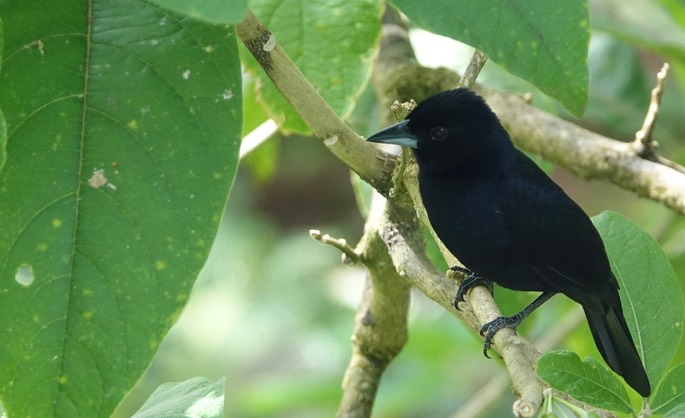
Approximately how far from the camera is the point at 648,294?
1709mm

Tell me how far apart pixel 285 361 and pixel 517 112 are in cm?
394

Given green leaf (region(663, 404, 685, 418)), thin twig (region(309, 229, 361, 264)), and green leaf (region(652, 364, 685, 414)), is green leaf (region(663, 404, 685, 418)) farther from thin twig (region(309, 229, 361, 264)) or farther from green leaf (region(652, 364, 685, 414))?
thin twig (region(309, 229, 361, 264))

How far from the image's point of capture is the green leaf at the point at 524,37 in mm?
1307

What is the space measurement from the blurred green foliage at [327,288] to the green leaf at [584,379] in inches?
48.7

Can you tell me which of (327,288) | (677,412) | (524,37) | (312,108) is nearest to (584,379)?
(677,412)

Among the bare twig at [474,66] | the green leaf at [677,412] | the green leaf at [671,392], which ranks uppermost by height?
the bare twig at [474,66]

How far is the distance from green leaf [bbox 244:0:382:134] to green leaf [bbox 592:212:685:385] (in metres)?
0.71

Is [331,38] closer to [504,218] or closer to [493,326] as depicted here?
[504,218]

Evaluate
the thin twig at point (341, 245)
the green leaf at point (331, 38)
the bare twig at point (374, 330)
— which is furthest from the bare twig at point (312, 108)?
the green leaf at point (331, 38)

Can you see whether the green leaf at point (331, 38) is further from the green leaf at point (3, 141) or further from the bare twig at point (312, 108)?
the green leaf at point (3, 141)

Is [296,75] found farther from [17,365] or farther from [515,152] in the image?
[515,152]

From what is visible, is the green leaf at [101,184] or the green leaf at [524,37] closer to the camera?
the green leaf at [524,37]

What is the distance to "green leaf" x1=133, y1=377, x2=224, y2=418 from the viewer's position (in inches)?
56.2

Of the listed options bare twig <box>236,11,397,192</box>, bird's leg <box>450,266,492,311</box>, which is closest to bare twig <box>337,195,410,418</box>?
bird's leg <box>450,266,492,311</box>
